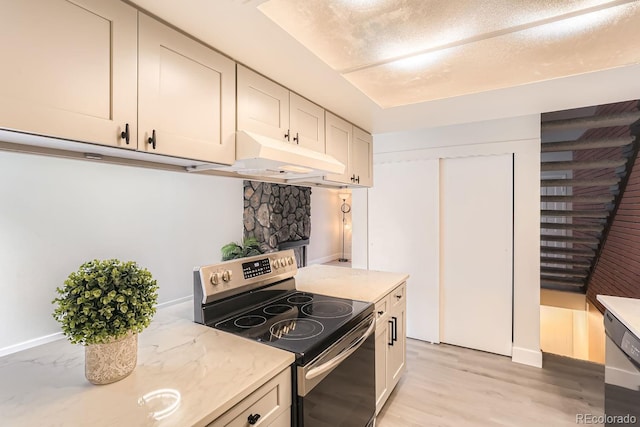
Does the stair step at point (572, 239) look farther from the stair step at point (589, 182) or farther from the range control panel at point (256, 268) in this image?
the range control panel at point (256, 268)

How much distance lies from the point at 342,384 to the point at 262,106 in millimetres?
1501

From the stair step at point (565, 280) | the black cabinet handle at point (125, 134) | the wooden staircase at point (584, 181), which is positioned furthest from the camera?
the stair step at point (565, 280)

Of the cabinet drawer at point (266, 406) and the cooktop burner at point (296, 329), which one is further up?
the cooktop burner at point (296, 329)

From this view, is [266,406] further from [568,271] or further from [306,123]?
[568,271]

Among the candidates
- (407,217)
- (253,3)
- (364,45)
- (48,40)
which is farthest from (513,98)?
(48,40)

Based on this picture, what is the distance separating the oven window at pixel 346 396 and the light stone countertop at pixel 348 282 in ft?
1.03

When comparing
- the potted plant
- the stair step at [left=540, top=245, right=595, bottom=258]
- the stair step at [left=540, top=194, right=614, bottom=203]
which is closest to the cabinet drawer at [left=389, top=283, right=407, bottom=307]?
the potted plant

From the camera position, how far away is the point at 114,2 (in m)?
1.02

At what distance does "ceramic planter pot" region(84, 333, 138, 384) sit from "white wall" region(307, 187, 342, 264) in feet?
19.4

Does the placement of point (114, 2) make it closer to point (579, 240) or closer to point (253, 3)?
point (253, 3)

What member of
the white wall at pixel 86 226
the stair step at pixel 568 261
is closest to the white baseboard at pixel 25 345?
the white wall at pixel 86 226

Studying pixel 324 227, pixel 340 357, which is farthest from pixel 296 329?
pixel 324 227

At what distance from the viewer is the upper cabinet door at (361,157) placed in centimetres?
261

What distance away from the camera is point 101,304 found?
93cm
